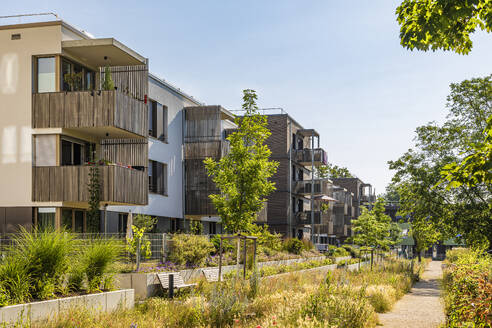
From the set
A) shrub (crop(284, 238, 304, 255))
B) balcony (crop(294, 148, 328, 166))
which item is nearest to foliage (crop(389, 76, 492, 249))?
shrub (crop(284, 238, 304, 255))

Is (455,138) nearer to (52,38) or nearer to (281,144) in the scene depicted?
(281,144)

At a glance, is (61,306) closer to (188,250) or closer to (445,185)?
(188,250)

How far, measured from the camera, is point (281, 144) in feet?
151

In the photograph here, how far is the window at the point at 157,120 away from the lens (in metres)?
27.9

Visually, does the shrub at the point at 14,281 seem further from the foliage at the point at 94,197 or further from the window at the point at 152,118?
the window at the point at 152,118

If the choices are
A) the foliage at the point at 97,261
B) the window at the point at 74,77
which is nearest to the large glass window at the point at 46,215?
the window at the point at 74,77

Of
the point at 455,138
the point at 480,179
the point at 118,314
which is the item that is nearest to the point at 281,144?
the point at 455,138

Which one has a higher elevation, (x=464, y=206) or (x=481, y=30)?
(x=481, y=30)

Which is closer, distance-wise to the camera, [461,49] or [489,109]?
[461,49]

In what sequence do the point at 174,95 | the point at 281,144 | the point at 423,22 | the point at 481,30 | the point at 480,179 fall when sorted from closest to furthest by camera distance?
the point at 480,179 → the point at 423,22 → the point at 481,30 → the point at 174,95 → the point at 281,144

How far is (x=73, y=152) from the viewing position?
22172 millimetres

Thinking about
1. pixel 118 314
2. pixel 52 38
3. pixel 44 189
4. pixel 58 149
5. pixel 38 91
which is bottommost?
pixel 118 314

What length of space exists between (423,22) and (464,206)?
88.0 feet

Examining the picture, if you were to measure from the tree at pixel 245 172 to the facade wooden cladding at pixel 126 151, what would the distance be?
432 cm
